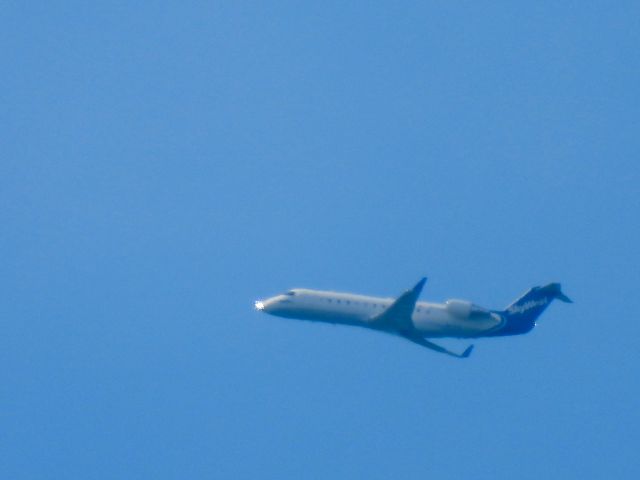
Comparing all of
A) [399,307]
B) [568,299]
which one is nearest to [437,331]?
[399,307]

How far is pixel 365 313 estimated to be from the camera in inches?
3108

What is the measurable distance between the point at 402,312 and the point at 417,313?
188cm

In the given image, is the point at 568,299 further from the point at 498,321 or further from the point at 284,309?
the point at 284,309

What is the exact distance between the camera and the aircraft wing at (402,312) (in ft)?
248

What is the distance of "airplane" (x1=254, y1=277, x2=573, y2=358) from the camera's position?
77938mm

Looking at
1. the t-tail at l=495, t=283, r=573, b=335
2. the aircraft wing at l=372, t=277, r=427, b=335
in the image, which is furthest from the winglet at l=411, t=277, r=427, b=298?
the t-tail at l=495, t=283, r=573, b=335

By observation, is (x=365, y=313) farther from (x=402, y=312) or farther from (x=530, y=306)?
(x=530, y=306)

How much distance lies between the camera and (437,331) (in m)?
78.4

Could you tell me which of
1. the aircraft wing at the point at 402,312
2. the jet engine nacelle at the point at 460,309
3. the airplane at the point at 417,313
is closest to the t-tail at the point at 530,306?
the airplane at the point at 417,313

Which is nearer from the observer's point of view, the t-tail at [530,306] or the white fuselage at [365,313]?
the white fuselage at [365,313]

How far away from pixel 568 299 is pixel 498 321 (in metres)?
4.48

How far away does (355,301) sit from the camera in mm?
79375

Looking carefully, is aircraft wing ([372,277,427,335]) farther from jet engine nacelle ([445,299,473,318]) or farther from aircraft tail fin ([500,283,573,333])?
aircraft tail fin ([500,283,573,333])

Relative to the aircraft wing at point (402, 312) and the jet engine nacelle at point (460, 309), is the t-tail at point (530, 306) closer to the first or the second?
the jet engine nacelle at point (460, 309)
